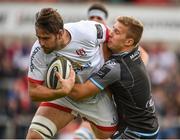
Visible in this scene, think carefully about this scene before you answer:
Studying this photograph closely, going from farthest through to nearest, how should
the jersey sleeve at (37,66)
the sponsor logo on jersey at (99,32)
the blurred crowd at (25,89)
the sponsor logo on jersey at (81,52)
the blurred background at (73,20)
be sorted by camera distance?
the blurred background at (73,20) → the blurred crowd at (25,89) → the sponsor logo on jersey at (99,32) → the sponsor logo on jersey at (81,52) → the jersey sleeve at (37,66)

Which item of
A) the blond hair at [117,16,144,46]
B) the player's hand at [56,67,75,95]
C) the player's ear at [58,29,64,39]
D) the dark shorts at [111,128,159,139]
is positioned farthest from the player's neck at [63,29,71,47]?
the dark shorts at [111,128,159,139]

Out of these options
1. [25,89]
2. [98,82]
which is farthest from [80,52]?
[25,89]

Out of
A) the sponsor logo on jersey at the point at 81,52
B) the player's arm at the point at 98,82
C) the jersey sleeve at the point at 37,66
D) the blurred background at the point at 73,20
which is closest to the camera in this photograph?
the jersey sleeve at the point at 37,66

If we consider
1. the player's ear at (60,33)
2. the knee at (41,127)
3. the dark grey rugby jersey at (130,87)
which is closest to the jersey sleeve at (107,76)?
the dark grey rugby jersey at (130,87)

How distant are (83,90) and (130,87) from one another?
0.51 m

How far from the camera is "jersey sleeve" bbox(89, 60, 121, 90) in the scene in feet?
28.6

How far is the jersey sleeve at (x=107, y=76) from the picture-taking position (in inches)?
343

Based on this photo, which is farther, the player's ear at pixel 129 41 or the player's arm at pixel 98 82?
the player's ear at pixel 129 41

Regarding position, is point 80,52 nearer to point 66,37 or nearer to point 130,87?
Result: point 66,37

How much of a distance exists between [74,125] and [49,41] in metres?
6.21

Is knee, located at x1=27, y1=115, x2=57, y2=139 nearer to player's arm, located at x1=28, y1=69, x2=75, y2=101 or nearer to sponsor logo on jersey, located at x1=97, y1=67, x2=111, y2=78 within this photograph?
player's arm, located at x1=28, y1=69, x2=75, y2=101

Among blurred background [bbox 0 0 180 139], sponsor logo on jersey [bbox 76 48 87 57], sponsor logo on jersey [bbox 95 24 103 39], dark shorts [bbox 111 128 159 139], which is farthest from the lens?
blurred background [bbox 0 0 180 139]

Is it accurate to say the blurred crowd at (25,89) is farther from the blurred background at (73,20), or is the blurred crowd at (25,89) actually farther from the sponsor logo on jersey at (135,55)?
the sponsor logo on jersey at (135,55)

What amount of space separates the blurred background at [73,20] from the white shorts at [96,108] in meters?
4.87
